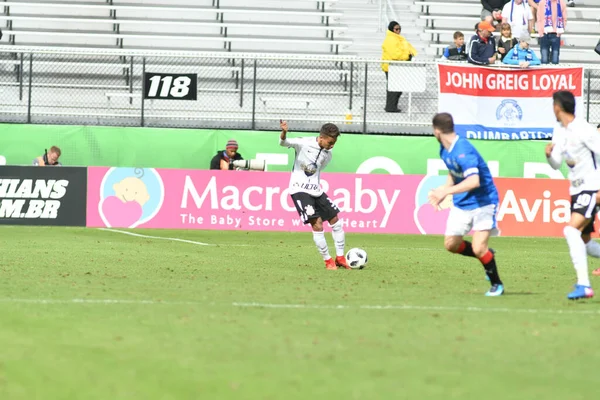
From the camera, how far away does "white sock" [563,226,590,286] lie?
10523mm

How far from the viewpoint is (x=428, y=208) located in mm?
23531

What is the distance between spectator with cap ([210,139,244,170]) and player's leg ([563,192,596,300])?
1346cm

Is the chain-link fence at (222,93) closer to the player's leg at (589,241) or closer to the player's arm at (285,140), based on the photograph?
the player's arm at (285,140)

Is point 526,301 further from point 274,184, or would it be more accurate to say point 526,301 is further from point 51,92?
point 51,92

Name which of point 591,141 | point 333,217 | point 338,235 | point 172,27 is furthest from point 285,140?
point 172,27

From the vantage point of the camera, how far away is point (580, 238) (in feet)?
35.1

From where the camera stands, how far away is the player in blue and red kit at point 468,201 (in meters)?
11.0

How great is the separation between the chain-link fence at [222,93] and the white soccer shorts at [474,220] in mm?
14610

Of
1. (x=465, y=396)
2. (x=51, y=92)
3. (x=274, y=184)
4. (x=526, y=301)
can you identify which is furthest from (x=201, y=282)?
(x=51, y=92)

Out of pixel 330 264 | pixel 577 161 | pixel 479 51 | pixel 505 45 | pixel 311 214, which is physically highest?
pixel 505 45

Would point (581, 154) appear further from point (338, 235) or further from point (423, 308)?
point (338, 235)

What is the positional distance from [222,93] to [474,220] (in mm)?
15774

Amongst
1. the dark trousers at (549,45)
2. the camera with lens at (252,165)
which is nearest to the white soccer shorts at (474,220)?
the camera with lens at (252,165)

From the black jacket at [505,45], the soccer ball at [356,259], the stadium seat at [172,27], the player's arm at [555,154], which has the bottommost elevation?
the soccer ball at [356,259]
